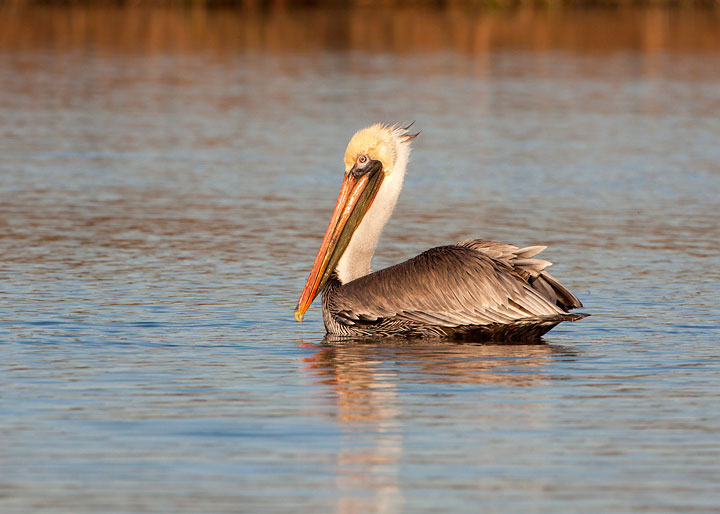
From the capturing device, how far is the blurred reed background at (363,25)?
3106cm

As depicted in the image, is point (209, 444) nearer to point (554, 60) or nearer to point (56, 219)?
point (56, 219)

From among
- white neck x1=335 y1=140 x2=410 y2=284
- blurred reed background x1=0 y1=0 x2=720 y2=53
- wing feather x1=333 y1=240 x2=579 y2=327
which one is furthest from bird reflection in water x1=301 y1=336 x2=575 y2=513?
blurred reed background x1=0 y1=0 x2=720 y2=53

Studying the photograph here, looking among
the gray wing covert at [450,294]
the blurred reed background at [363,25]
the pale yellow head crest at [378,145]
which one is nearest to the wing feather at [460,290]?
the gray wing covert at [450,294]

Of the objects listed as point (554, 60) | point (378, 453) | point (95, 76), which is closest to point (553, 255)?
point (378, 453)

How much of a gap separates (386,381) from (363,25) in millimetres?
31344

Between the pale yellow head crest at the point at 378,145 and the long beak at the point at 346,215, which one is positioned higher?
the pale yellow head crest at the point at 378,145

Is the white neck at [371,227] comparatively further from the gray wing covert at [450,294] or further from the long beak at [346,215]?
the gray wing covert at [450,294]

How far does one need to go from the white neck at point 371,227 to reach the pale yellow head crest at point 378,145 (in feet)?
0.07

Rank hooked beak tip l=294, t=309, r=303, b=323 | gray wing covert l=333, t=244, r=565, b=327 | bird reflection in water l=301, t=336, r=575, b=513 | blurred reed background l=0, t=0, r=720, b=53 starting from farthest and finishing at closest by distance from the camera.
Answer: blurred reed background l=0, t=0, r=720, b=53, hooked beak tip l=294, t=309, r=303, b=323, gray wing covert l=333, t=244, r=565, b=327, bird reflection in water l=301, t=336, r=575, b=513

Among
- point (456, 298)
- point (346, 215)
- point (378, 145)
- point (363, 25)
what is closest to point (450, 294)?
point (456, 298)

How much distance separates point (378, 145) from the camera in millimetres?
8281

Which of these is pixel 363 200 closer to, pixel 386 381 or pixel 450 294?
pixel 450 294

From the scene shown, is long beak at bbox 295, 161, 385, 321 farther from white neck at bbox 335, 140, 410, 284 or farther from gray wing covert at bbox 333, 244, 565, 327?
gray wing covert at bbox 333, 244, 565, 327

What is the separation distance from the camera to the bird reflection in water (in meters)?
5.05
